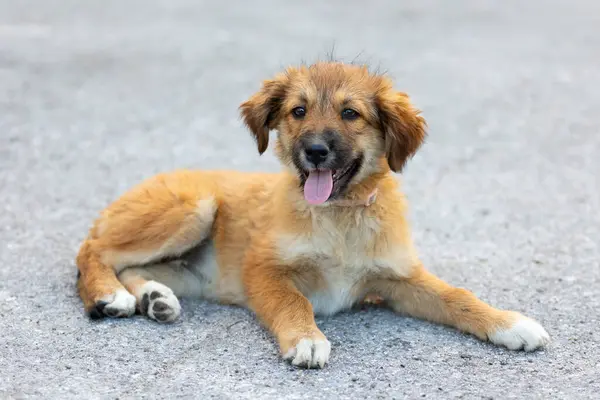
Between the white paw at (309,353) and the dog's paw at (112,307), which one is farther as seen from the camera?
the dog's paw at (112,307)

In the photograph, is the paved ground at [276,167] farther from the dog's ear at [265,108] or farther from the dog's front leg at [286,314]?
the dog's ear at [265,108]

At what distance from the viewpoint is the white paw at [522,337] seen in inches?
195

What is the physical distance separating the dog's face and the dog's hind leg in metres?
0.79

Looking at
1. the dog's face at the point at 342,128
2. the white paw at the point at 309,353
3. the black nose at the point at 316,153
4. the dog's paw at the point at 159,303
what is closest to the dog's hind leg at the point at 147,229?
the dog's paw at the point at 159,303

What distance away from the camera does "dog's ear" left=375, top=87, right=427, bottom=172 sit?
17.5 ft

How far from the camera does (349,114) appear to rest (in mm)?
5305

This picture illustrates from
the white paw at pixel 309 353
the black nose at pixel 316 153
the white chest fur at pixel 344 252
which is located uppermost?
the black nose at pixel 316 153

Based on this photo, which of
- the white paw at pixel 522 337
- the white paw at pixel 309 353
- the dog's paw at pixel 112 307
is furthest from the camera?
the dog's paw at pixel 112 307

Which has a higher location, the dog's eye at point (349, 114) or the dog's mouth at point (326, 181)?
the dog's eye at point (349, 114)

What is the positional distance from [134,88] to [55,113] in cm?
141

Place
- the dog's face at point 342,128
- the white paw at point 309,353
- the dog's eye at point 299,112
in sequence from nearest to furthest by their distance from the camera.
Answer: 1. the white paw at point 309,353
2. the dog's face at point 342,128
3. the dog's eye at point 299,112

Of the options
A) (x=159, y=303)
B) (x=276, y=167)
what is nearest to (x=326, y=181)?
(x=159, y=303)

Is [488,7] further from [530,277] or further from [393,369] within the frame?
[393,369]

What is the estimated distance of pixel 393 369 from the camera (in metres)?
4.67
